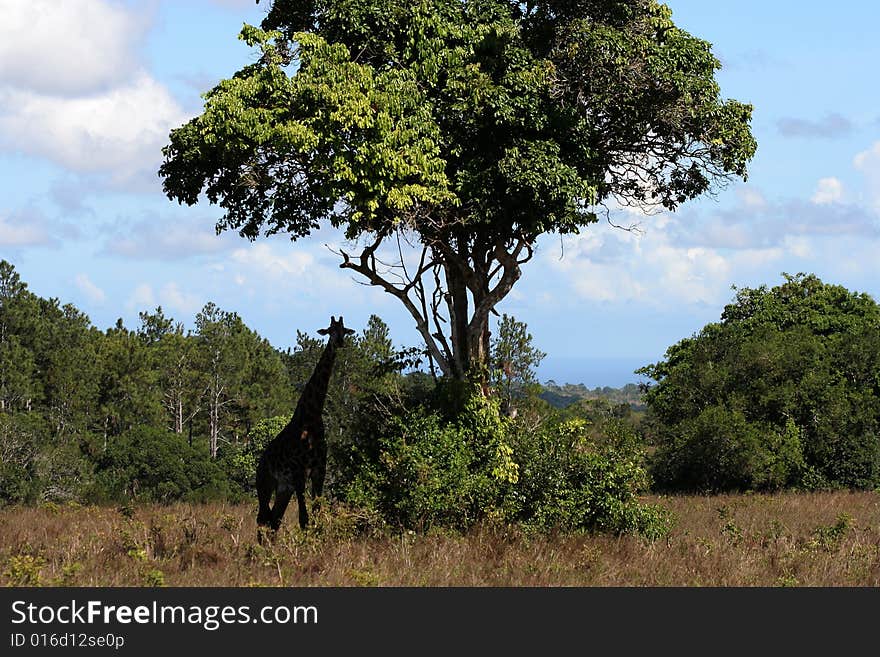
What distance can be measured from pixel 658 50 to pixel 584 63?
4.50ft

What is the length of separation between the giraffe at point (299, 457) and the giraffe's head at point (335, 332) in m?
0.18

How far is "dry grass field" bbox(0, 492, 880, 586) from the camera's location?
41.1 ft

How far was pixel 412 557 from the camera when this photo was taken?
13953 millimetres

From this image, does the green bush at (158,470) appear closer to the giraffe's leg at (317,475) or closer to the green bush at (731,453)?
the green bush at (731,453)

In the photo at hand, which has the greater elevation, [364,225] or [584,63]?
[584,63]

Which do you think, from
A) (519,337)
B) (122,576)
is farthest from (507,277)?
(519,337)

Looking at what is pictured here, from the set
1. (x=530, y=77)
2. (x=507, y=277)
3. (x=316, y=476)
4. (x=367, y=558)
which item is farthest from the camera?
(x=507, y=277)

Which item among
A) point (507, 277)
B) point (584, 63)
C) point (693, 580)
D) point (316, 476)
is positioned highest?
point (584, 63)

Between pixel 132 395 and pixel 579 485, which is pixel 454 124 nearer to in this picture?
pixel 579 485

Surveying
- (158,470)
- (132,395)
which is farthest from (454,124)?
(132,395)

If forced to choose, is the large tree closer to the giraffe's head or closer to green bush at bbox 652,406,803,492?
the giraffe's head

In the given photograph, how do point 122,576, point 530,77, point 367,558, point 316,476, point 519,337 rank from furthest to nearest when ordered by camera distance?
1. point 519,337
2. point 530,77
3. point 316,476
4. point 367,558
5. point 122,576
